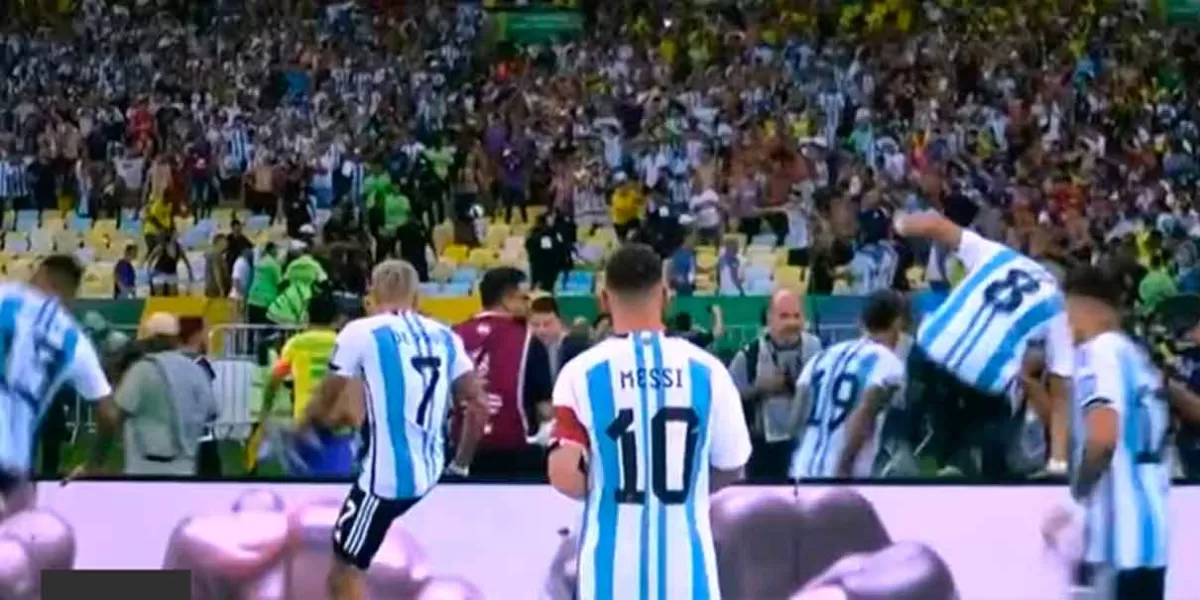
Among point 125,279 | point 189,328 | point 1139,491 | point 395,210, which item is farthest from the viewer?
point 395,210

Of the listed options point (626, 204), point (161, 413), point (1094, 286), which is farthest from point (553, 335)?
point (626, 204)

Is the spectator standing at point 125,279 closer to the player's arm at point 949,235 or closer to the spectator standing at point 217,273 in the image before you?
the spectator standing at point 217,273

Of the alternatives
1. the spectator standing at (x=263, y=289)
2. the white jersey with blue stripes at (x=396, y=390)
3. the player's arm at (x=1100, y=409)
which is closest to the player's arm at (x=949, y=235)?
the player's arm at (x=1100, y=409)

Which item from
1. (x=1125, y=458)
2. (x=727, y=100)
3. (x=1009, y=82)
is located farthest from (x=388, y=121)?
(x=1125, y=458)

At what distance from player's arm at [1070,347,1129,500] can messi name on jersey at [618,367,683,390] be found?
1.85 meters

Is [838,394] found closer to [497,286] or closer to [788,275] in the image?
[497,286]

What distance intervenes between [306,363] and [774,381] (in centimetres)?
219

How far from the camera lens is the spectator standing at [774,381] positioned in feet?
31.1

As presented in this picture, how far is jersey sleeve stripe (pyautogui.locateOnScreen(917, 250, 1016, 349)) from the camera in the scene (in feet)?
28.1

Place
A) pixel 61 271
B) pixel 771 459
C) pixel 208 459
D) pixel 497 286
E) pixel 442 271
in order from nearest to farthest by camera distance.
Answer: pixel 61 271
pixel 771 459
pixel 497 286
pixel 208 459
pixel 442 271

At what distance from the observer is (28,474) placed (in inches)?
349

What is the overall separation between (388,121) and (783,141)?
5023mm

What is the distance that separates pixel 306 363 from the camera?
398 inches

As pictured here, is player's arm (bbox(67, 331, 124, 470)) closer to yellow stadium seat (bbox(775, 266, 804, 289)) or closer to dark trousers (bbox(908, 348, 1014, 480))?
dark trousers (bbox(908, 348, 1014, 480))
